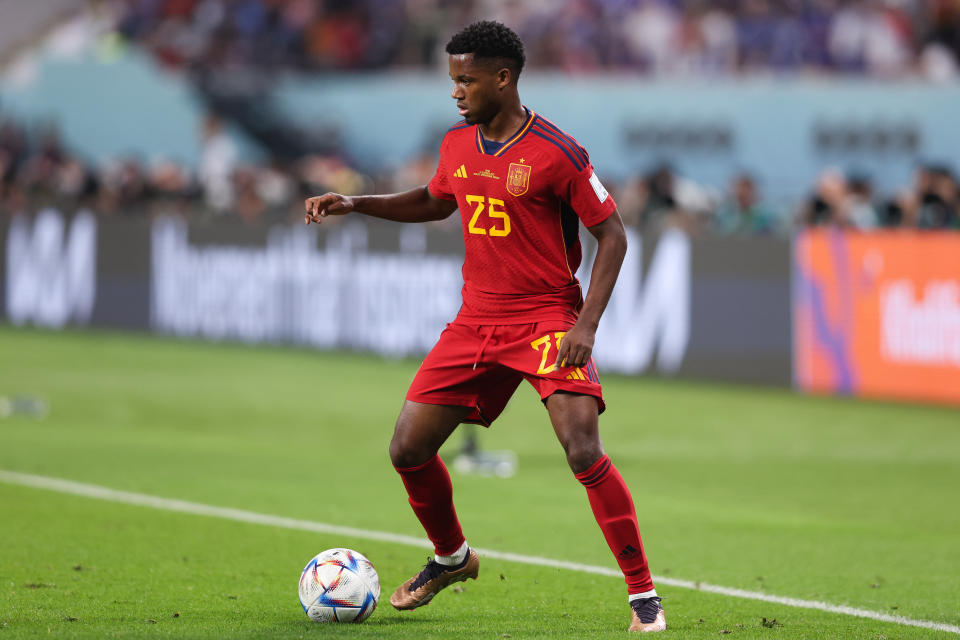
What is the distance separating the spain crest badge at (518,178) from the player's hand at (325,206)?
798mm

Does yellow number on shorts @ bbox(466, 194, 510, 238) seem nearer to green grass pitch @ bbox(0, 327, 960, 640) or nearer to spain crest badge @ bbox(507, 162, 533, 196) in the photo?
spain crest badge @ bbox(507, 162, 533, 196)

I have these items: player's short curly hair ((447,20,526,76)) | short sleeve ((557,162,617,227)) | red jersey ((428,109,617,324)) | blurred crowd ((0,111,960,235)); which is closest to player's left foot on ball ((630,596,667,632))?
red jersey ((428,109,617,324))

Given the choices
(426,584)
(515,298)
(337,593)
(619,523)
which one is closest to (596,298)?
(515,298)

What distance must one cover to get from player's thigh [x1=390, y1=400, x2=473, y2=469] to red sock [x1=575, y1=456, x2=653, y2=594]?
24.7 inches

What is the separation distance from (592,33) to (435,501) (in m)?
16.8

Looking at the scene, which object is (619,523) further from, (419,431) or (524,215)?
(524,215)

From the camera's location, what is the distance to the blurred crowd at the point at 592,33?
789 inches

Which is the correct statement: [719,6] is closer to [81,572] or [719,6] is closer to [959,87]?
[959,87]

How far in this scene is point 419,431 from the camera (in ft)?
19.7

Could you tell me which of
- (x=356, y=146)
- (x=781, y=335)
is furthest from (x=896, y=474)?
(x=356, y=146)

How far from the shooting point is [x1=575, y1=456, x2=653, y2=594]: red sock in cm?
578

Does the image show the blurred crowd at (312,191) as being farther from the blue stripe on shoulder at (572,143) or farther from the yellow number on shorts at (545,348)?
the yellow number on shorts at (545,348)

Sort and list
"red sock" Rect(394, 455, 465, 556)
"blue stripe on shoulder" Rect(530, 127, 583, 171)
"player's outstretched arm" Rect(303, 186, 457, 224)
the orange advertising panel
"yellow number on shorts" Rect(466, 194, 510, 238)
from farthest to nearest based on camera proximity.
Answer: the orange advertising panel, "player's outstretched arm" Rect(303, 186, 457, 224), "red sock" Rect(394, 455, 465, 556), "yellow number on shorts" Rect(466, 194, 510, 238), "blue stripe on shoulder" Rect(530, 127, 583, 171)

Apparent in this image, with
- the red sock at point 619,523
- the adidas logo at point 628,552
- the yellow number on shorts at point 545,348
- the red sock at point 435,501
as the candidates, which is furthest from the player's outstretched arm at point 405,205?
the adidas logo at point 628,552
